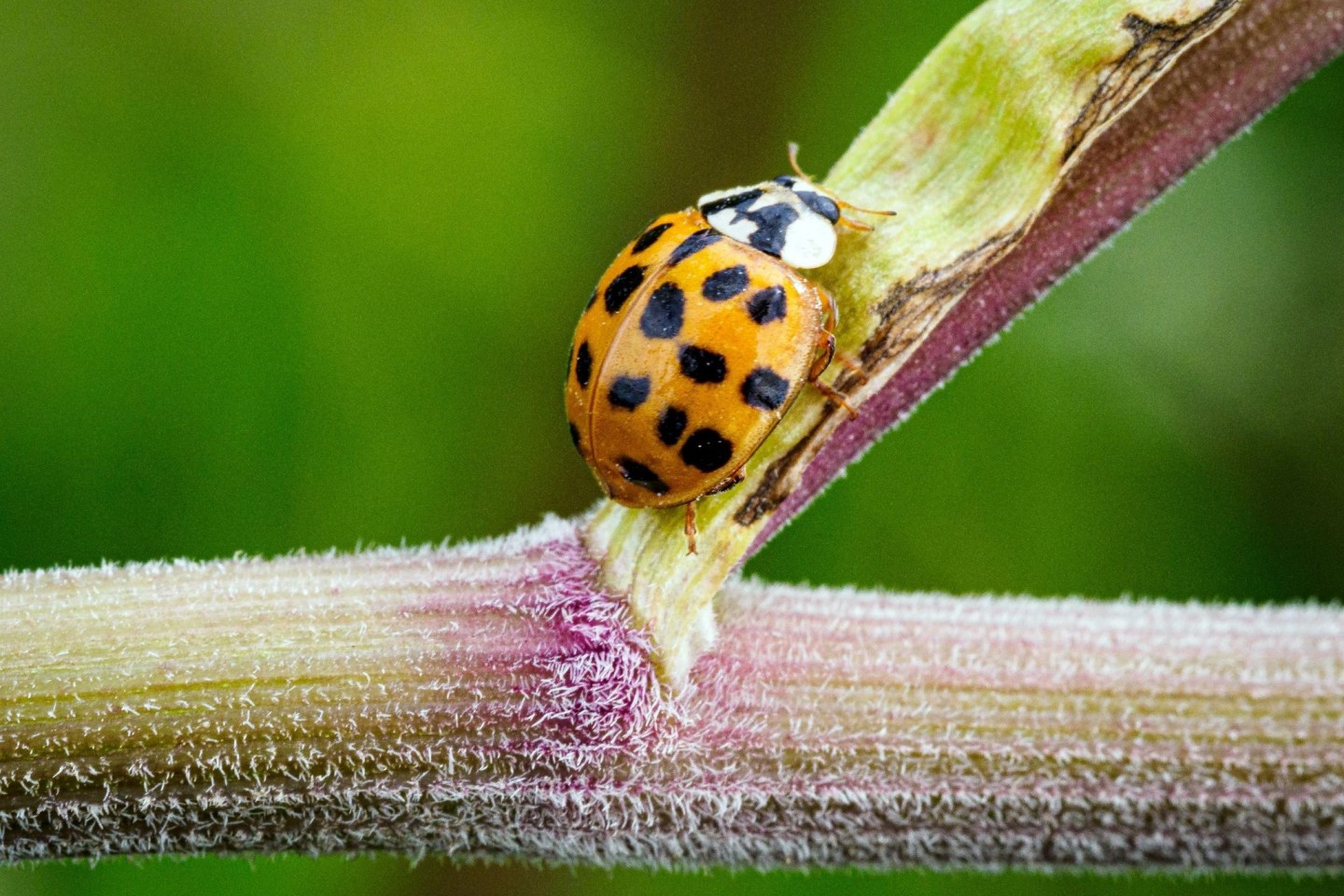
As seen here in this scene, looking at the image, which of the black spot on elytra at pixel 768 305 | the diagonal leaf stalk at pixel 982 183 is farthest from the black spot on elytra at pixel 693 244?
the diagonal leaf stalk at pixel 982 183

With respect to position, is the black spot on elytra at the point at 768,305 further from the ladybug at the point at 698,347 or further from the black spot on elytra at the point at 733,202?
the black spot on elytra at the point at 733,202

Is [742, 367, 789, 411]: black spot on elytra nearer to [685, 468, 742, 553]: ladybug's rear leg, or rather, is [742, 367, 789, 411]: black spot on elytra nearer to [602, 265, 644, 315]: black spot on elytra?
[685, 468, 742, 553]: ladybug's rear leg

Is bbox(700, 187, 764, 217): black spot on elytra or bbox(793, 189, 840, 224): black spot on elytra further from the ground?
bbox(793, 189, 840, 224): black spot on elytra

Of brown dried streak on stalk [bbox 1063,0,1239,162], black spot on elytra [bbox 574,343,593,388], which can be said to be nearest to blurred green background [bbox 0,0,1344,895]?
black spot on elytra [bbox 574,343,593,388]

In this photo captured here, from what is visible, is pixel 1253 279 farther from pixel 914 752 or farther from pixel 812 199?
pixel 914 752

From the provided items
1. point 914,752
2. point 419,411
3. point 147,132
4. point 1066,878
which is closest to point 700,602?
point 914,752

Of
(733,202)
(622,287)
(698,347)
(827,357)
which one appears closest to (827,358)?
(827,357)
